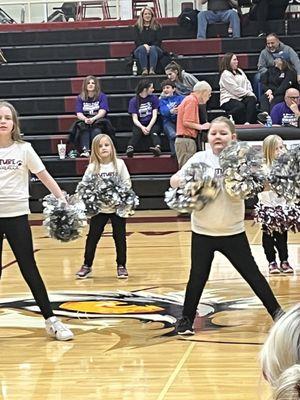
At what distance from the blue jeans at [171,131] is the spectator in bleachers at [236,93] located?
891mm

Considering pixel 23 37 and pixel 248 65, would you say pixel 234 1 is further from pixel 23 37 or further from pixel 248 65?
pixel 23 37

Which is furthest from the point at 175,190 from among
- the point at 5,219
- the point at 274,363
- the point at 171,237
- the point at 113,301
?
the point at 171,237

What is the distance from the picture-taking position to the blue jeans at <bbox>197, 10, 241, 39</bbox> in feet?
46.2

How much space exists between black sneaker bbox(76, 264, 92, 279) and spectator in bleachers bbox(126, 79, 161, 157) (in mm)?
5142

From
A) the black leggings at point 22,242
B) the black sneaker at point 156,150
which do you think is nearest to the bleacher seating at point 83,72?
the black sneaker at point 156,150

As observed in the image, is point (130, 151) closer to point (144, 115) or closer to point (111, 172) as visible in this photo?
point (144, 115)

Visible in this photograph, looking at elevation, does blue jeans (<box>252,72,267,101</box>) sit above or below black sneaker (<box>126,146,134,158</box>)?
above

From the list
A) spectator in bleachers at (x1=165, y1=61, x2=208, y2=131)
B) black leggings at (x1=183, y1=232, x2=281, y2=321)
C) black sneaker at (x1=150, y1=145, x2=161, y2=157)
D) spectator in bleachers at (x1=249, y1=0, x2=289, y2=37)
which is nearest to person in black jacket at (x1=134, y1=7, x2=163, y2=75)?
spectator in bleachers at (x1=165, y1=61, x2=208, y2=131)

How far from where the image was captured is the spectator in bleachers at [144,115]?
12227 mm

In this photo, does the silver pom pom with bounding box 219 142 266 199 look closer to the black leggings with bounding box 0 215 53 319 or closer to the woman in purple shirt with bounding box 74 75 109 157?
the black leggings with bounding box 0 215 53 319

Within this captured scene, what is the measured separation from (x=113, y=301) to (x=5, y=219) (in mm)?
1476

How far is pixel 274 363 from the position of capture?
154 centimetres

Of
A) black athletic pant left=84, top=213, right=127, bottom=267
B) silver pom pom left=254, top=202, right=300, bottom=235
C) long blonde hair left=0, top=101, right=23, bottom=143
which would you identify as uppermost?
long blonde hair left=0, top=101, right=23, bottom=143

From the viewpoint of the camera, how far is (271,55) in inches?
511
